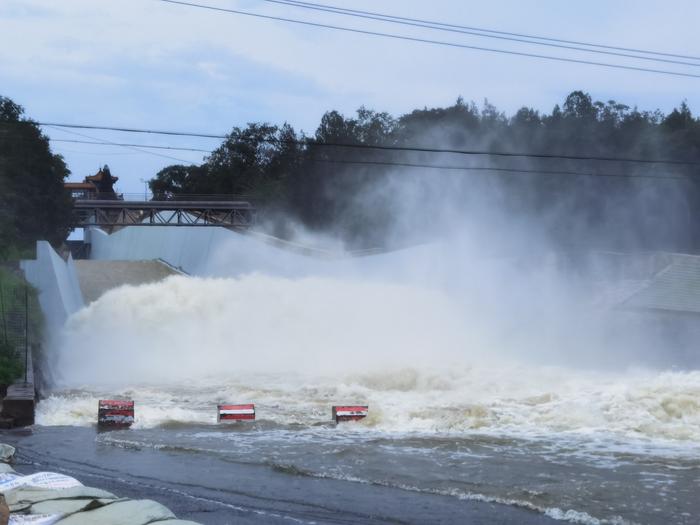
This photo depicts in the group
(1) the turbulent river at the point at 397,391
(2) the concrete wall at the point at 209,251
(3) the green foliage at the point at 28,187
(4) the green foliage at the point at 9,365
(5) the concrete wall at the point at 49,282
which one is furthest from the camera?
(2) the concrete wall at the point at 209,251

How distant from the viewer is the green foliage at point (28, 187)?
40.0 m

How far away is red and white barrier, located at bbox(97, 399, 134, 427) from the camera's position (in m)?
17.1

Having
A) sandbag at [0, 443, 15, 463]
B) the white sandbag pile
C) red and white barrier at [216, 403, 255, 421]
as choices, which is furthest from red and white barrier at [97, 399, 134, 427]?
the white sandbag pile

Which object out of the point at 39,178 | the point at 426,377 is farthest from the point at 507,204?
the point at 39,178

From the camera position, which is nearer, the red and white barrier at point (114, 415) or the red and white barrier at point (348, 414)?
the red and white barrier at point (114, 415)

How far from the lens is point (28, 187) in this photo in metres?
41.6

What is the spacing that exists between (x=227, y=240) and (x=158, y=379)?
20.4m

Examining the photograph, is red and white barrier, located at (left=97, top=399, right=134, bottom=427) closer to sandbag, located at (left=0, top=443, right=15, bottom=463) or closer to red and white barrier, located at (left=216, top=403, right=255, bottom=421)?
red and white barrier, located at (left=216, top=403, right=255, bottom=421)

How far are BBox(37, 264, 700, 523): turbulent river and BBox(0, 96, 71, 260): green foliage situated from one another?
9.31 metres

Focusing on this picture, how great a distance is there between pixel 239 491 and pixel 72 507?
15.1ft

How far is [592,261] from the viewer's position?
33.3 meters

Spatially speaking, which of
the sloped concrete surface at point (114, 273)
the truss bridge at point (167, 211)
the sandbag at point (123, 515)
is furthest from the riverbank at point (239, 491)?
the truss bridge at point (167, 211)

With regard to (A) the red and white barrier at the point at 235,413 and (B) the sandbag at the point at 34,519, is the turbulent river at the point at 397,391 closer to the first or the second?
(A) the red and white barrier at the point at 235,413

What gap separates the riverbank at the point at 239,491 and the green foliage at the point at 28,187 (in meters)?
25.8
